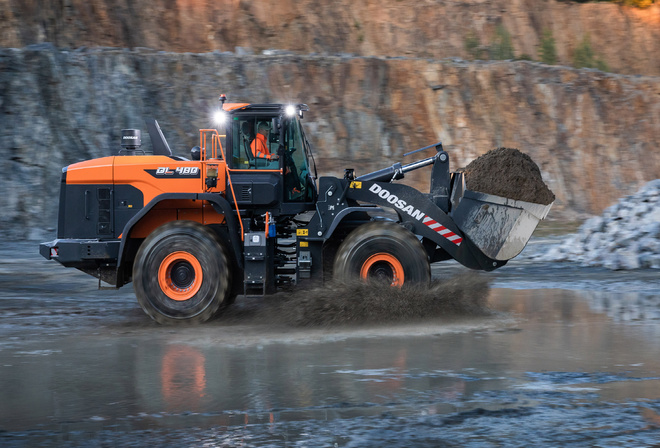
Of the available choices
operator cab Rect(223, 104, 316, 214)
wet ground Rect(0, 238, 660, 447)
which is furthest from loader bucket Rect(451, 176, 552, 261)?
operator cab Rect(223, 104, 316, 214)

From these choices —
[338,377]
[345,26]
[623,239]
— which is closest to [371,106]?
[345,26]

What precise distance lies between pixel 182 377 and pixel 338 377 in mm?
1490

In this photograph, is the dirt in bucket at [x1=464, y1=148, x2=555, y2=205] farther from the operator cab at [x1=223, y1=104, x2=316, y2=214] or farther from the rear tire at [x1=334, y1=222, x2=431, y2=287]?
the operator cab at [x1=223, y1=104, x2=316, y2=214]

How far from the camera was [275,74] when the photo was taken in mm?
34312

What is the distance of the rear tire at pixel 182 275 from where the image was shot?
34.4ft

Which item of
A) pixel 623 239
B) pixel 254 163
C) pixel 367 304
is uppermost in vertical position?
pixel 254 163

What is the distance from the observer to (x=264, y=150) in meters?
11.0

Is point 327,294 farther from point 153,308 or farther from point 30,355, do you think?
point 30,355

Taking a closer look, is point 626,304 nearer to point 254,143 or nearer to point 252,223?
point 252,223

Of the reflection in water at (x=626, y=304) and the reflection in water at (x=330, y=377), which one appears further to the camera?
the reflection in water at (x=626, y=304)

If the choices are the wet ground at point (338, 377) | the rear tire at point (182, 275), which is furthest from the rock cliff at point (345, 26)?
the rear tire at point (182, 275)

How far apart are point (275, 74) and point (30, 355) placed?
26960 millimetres

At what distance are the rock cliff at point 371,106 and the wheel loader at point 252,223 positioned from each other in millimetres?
17864

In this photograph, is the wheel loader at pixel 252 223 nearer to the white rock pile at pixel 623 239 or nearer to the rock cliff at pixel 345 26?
the white rock pile at pixel 623 239
